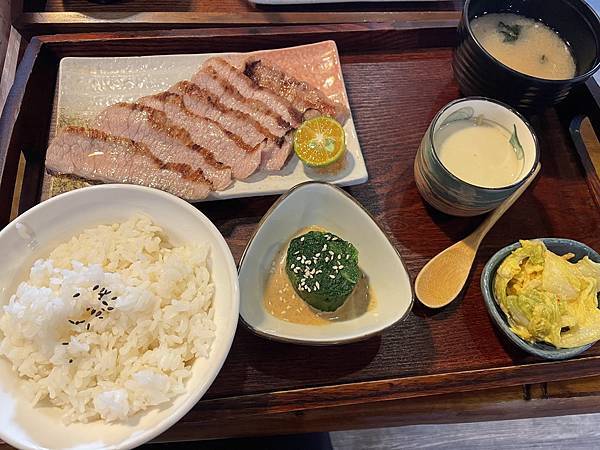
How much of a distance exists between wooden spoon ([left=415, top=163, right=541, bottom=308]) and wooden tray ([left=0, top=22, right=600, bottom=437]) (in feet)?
0.18

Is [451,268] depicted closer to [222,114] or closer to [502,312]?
[502,312]

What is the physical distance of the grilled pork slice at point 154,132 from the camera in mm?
1975

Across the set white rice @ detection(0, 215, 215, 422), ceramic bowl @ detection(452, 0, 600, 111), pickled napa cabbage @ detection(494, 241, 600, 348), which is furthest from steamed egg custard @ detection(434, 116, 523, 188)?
white rice @ detection(0, 215, 215, 422)

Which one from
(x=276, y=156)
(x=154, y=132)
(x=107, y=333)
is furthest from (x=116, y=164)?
(x=107, y=333)

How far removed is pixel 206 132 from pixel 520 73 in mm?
1148

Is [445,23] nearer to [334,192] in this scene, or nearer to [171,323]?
[334,192]

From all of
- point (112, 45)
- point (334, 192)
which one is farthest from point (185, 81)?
point (334, 192)

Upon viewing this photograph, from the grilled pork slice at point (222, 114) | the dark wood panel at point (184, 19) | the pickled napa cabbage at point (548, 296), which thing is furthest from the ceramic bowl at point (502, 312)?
the dark wood panel at point (184, 19)

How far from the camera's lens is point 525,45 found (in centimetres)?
215

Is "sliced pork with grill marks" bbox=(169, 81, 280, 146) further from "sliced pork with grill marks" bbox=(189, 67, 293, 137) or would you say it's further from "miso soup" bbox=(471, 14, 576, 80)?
"miso soup" bbox=(471, 14, 576, 80)

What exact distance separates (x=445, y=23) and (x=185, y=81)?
1136 mm

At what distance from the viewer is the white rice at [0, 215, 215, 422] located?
137 cm

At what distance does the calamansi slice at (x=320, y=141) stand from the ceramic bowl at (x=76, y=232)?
1.70 ft

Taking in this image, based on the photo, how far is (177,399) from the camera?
1.39 metres
